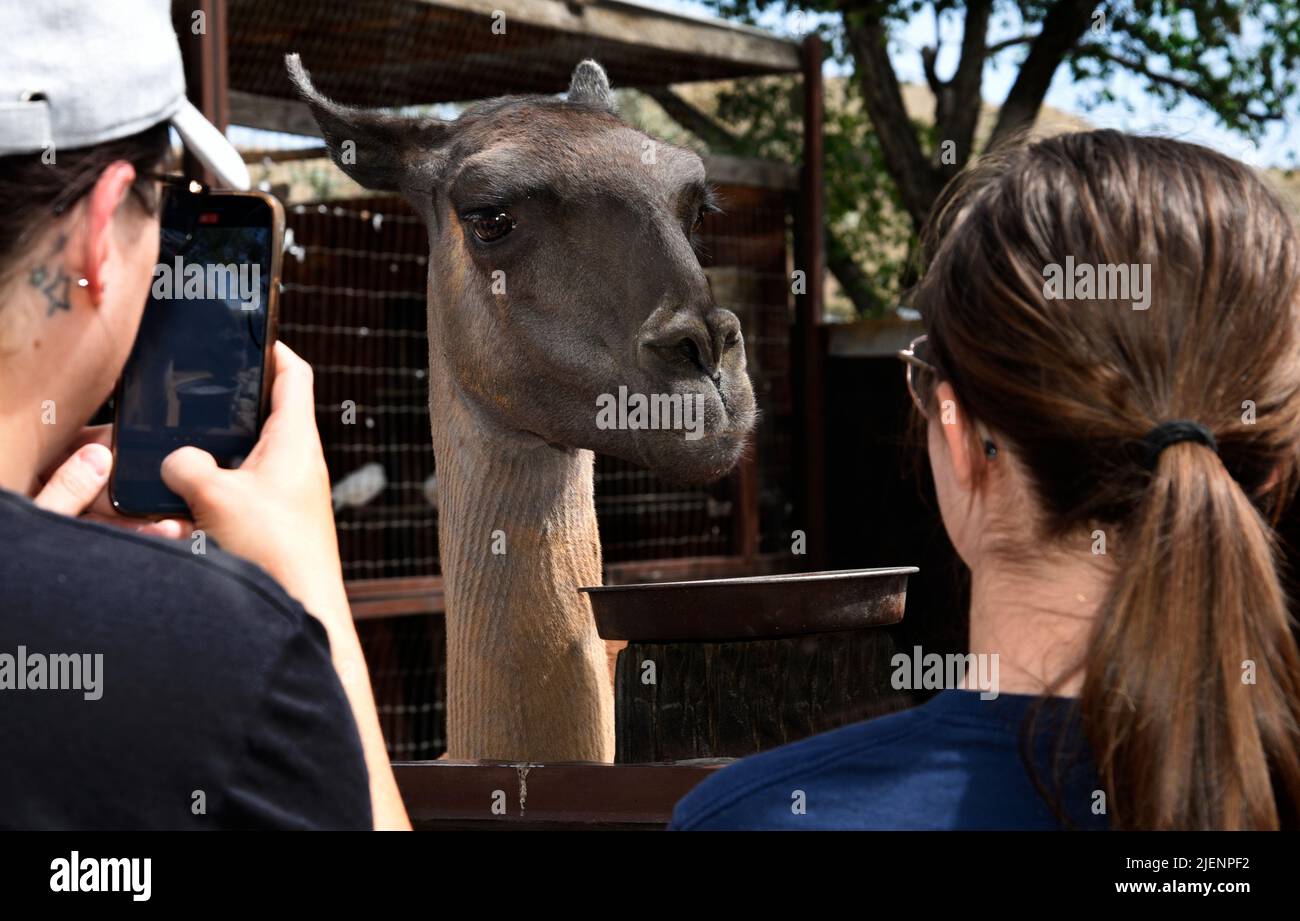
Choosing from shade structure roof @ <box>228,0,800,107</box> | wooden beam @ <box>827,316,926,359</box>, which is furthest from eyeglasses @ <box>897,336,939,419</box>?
wooden beam @ <box>827,316,926,359</box>

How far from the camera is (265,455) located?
61.8 inches

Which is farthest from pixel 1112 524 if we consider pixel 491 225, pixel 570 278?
pixel 491 225

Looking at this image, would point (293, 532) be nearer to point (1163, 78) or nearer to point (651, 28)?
point (651, 28)

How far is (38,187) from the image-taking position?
4.24ft

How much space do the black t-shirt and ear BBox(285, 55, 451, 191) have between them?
1987 millimetres

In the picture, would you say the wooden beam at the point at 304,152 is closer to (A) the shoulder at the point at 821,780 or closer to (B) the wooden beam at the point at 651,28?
(B) the wooden beam at the point at 651,28

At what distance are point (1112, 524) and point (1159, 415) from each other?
0.12m

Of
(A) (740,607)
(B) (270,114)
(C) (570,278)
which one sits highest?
(B) (270,114)

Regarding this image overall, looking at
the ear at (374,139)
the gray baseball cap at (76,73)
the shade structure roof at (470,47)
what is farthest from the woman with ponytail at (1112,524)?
the shade structure roof at (470,47)

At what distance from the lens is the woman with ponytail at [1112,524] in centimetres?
138

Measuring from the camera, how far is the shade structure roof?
19.1 feet

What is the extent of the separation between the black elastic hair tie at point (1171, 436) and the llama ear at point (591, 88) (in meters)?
2.07

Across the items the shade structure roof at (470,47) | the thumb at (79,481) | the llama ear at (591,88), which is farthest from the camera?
the shade structure roof at (470,47)

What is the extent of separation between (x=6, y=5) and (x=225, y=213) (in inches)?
19.9
